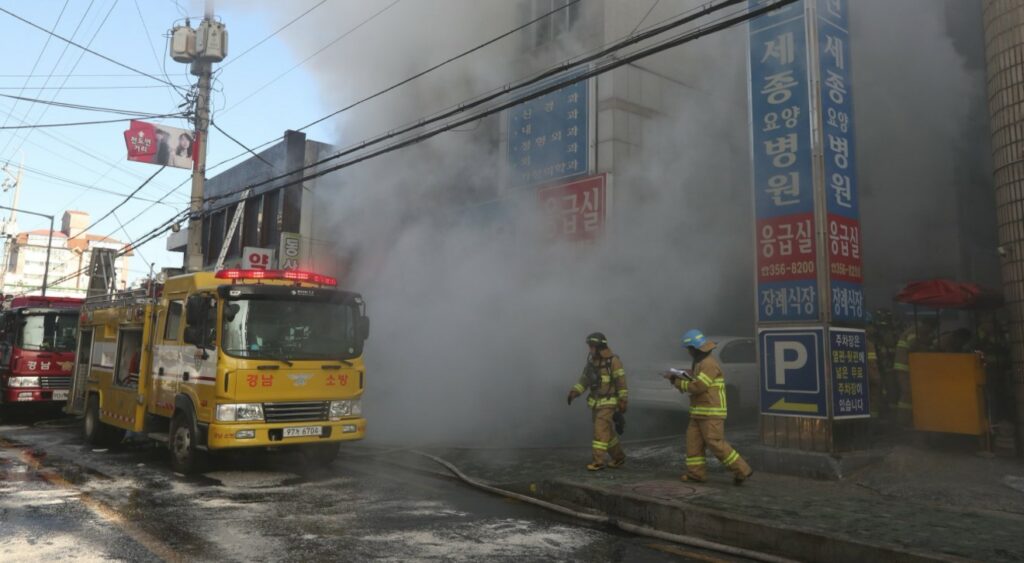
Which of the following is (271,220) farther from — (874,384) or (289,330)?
(874,384)

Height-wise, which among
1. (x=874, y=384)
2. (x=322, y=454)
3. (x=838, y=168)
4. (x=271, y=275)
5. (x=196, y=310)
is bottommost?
(x=322, y=454)

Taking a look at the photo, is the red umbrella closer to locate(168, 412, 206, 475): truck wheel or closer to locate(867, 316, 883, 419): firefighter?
locate(867, 316, 883, 419): firefighter

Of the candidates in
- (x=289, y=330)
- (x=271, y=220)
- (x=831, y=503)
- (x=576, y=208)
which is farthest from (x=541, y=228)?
(x=271, y=220)

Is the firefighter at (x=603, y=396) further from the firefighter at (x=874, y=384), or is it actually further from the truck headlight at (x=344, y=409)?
the firefighter at (x=874, y=384)

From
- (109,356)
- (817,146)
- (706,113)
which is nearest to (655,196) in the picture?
(706,113)

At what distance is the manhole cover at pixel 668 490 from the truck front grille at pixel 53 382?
10315 millimetres

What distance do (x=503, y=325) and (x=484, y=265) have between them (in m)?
0.97

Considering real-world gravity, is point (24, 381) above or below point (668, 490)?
above

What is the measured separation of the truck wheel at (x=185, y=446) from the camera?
637 centimetres

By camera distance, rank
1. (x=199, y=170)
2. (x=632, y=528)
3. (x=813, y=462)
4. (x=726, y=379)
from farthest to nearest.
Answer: (x=199, y=170) → (x=726, y=379) → (x=813, y=462) → (x=632, y=528)

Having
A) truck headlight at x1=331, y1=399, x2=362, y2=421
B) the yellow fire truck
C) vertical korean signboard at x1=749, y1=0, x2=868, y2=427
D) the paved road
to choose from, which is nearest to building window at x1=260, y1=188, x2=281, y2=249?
the yellow fire truck

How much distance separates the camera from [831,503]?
15.8 ft

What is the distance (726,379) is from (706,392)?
377 centimetres

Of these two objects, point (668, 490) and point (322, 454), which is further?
point (322, 454)
